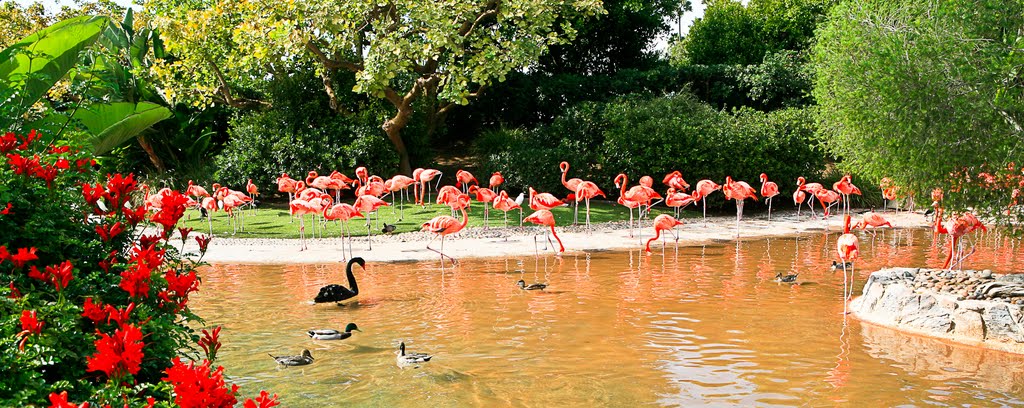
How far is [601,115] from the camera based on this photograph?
783 inches

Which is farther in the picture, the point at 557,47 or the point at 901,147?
the point at 557,47

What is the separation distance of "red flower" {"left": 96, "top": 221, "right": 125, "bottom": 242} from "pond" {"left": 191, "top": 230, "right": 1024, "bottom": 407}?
2.35 metres

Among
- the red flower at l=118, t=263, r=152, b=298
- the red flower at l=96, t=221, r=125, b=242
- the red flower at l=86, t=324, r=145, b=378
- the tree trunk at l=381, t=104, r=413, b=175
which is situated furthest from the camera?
the tree trunk at l=381, t=104, r=413, b=175

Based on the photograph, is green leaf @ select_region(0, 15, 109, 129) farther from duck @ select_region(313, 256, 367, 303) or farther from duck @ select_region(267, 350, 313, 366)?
duck @ select_region(313, 256, 367, 303)

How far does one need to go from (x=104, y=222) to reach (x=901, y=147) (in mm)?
7528

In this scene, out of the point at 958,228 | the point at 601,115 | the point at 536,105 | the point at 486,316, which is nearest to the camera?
the point at 486,316

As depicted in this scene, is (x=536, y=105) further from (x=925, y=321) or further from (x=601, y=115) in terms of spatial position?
(x=925, y=321)

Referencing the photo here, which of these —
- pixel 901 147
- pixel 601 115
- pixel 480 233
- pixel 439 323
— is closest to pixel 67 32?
pixel 439 323

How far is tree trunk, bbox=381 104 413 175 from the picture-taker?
1927 cm

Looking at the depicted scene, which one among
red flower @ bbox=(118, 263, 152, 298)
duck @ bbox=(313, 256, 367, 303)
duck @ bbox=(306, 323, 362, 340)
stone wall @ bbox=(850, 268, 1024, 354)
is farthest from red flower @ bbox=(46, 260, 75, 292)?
stone wall @ bbox=(850, 268, 1024, 354)

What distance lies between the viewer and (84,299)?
3.68 m

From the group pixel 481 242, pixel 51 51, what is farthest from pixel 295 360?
pixel 481 242

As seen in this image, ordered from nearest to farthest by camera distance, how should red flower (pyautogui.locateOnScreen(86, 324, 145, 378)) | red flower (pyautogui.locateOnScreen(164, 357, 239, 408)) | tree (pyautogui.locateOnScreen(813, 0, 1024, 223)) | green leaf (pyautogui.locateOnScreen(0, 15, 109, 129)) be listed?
red flower (pyautogui.locateOnScreen(164, 357, 239, 408))
red flower (pyautogui.locateOnScreen(86, 324, 145, 378))
green leaf (pyautogui.locateOnScreen(0, 15, 109, 129))
tree (pyautogui.locateOnScreen(813, 0, 1024, 223))

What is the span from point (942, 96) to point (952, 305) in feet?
6.68
